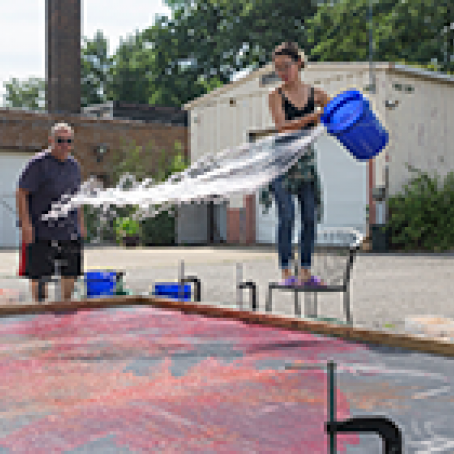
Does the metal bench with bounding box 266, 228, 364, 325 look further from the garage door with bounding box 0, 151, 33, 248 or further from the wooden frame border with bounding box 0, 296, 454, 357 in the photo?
the garage door with bounding box 0, 151, 33, 248

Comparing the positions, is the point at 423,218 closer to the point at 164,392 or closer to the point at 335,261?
the point at 335,261

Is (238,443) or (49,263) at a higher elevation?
(49,263)

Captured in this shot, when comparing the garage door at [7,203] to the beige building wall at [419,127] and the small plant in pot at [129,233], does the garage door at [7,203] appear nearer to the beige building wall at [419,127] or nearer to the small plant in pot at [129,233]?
the small plant in pot at [129,233]

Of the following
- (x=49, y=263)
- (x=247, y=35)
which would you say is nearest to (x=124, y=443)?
(x=49, y=263)

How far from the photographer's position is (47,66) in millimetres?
21625

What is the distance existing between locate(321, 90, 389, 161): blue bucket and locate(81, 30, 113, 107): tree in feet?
132

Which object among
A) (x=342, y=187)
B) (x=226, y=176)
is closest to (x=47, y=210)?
(x=226, y=176)

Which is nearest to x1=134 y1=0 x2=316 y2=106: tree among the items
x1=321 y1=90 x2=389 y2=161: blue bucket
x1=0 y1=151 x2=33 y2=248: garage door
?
x1=0 y1=151 x2=33 y2=248: garage door

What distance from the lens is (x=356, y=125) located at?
10.7 ft

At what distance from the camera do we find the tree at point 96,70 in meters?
43.2

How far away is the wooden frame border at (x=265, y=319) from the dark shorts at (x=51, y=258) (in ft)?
1.32

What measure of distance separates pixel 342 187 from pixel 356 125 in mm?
11469

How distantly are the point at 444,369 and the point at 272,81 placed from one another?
14.1 m

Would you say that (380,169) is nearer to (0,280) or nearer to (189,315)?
(0,280)
